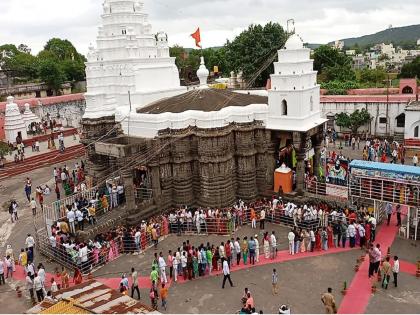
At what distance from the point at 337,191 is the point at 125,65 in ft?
47.9

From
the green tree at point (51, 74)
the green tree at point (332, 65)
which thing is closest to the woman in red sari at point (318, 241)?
the green tree at point (332, 65)

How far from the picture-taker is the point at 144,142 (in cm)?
1919

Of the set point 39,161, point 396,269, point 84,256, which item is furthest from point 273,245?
point 39,161

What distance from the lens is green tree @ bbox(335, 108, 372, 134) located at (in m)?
32.5

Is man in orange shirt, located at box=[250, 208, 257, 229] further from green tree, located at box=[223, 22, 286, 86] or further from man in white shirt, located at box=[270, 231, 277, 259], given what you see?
green tree, located at box=[223, 22, 286, 86]

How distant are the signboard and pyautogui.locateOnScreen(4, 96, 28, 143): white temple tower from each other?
2712cm

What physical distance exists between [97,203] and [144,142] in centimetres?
346

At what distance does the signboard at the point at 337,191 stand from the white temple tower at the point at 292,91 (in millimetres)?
2868

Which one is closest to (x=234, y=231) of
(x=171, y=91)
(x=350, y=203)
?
(x=350, y=203)

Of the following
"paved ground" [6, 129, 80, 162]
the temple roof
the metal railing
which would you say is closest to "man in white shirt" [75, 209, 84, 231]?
the metal railing

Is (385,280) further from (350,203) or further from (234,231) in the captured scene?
(234,231)

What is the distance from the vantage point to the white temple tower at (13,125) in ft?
115

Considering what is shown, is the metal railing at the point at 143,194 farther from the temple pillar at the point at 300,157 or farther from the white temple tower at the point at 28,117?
the white temple tower at the point at 28,117

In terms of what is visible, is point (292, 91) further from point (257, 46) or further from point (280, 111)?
point (257, 46)
